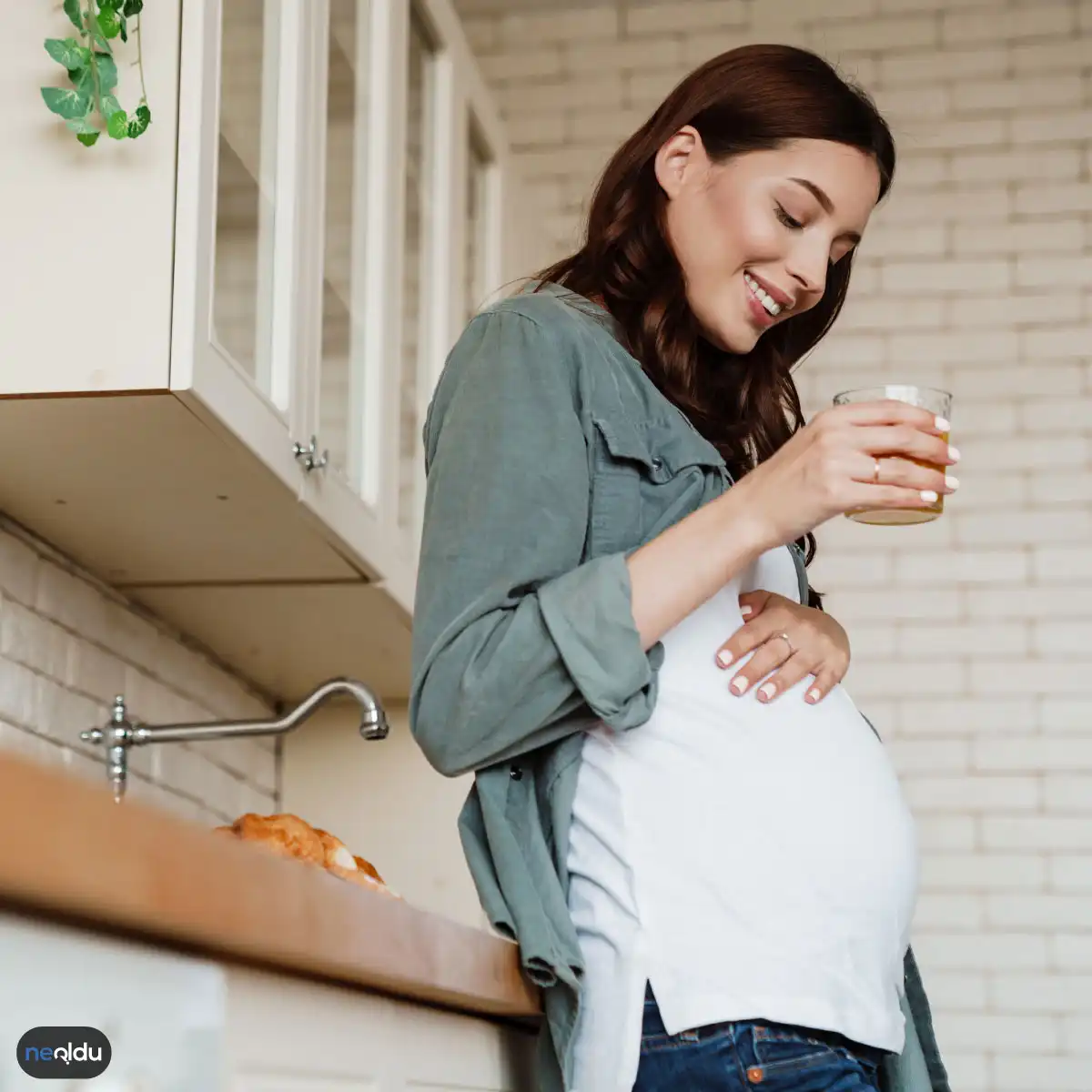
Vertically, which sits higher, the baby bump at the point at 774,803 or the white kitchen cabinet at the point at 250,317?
the white kitchen cabinet at the point at 250,317

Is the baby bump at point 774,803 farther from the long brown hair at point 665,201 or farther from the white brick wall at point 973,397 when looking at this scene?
the white brick wall at point 973,397

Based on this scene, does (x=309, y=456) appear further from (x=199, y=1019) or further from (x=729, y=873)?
(x=199, y=1019)

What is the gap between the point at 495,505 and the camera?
1181 mm

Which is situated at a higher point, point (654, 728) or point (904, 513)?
point (904, 513)

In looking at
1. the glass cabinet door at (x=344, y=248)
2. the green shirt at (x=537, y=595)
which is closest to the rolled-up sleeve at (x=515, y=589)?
the green shirt at (x=537, y=595)

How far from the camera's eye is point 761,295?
143cm

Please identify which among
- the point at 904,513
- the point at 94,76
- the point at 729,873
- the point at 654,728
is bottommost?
the point at 729,873

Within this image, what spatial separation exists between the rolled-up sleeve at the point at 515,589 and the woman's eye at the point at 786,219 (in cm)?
28

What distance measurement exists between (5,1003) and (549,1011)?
0.59 m

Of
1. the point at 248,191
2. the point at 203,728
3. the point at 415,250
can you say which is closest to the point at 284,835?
the point at 203,728

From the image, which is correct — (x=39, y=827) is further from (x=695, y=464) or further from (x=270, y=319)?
(x=270, y=319)

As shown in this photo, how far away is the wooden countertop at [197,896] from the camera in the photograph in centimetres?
64

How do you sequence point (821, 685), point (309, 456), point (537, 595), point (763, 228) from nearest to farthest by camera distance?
point (537, 595)
point (821, 685)
point (763, 228)
point (309, 456)

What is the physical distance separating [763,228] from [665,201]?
118 mm
